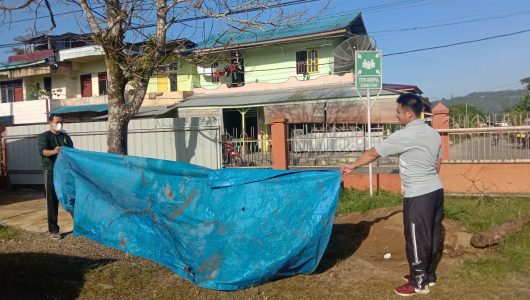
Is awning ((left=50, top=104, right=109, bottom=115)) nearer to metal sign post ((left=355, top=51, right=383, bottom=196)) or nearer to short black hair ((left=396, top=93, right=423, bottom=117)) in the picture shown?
metal sign post ((left=355, top=51, right=383, bottom=196))

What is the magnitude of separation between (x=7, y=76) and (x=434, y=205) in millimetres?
32752

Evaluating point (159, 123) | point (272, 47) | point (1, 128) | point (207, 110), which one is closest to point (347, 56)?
point (272, 47)

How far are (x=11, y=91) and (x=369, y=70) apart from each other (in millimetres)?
30344

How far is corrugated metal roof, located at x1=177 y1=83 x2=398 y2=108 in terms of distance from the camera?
747 inches

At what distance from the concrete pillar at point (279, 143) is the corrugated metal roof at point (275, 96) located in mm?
9463

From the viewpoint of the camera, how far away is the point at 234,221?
4133 millimetres

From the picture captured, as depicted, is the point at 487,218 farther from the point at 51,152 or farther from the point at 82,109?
the point at 82,109

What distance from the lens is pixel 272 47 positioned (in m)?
23.4

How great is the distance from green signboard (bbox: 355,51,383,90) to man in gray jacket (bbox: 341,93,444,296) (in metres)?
4.27

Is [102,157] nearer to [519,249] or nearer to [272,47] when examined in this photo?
[519,249]

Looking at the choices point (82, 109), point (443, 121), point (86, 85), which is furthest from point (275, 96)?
point (86, 85)

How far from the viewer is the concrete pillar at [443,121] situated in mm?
8508

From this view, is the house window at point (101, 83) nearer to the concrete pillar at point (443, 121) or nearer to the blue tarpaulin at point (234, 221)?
the concrete pillar at point (443, 121)

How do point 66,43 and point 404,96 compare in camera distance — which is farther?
point 66,43
